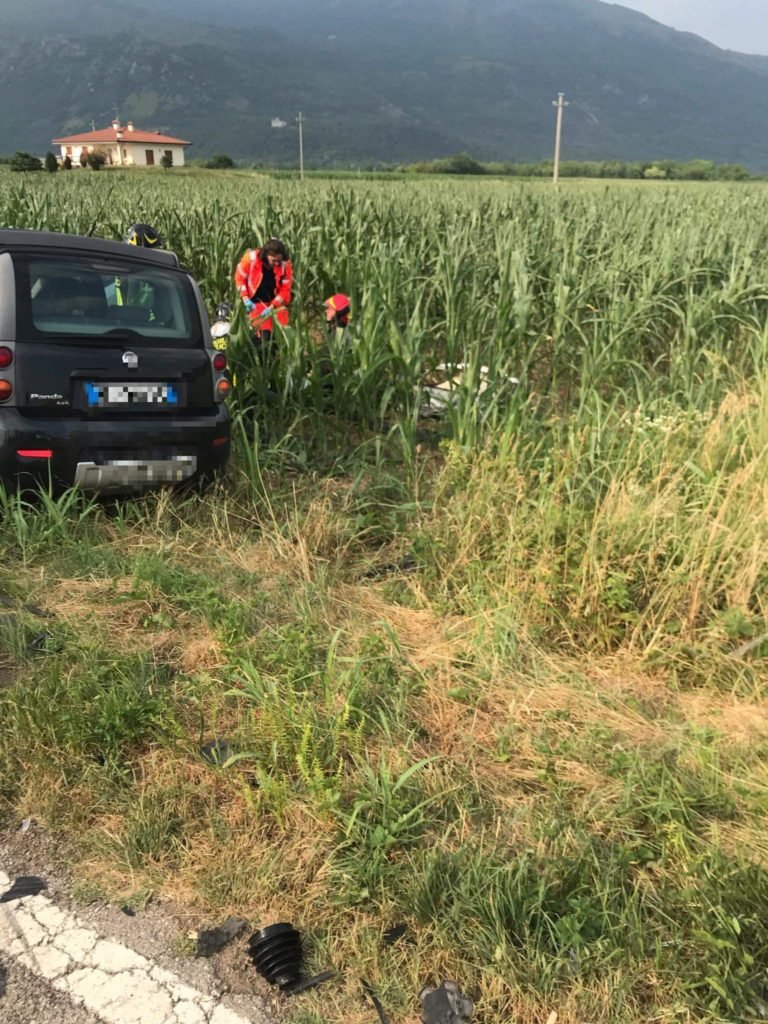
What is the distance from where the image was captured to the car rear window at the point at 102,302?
4.18m

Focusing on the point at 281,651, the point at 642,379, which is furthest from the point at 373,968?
the point at 642,379

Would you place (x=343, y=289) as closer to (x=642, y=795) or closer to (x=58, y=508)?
(x=58, y=508)

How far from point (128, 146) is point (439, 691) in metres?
116

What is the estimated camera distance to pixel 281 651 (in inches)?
126

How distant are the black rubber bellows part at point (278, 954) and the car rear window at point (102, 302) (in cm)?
321

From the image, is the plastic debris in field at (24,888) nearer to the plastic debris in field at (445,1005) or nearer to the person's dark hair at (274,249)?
the plastic debris in field at (445,1005)

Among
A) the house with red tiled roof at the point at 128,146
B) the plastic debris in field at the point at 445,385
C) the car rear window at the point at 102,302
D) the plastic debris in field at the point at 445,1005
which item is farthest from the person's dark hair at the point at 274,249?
the house with red tiled roof at the point at 128,146

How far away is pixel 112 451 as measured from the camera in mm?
4285

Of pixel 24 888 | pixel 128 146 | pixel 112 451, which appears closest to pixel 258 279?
pixel 112 451

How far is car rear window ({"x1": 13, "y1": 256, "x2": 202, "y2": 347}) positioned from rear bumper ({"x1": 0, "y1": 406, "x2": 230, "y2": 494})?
1.53 feet

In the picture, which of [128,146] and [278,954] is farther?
[128,146]

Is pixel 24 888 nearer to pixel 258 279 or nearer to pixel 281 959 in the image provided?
pixel 281 959

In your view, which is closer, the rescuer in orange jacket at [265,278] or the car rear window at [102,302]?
the car rear window at [102,302]

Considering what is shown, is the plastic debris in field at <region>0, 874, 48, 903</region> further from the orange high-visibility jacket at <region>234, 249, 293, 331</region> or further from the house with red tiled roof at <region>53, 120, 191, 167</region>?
the house with red tiled roof at <region>53, 120, 191, 167</region>
